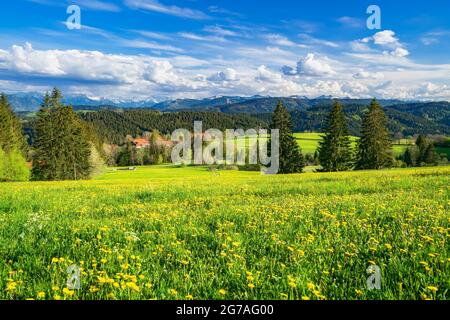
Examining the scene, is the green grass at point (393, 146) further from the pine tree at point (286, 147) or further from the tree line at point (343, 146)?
the pine tree at point (286, 147)

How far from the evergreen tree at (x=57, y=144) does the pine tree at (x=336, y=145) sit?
4678 centimetres

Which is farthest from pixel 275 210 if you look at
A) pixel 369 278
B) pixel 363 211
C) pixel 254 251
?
pixel 369 278

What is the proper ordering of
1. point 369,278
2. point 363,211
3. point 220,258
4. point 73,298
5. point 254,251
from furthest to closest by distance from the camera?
point 363,211 → point 254,251 → point 220,258 → point 369,278 → point 73,298

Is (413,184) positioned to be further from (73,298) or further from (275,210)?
(73,298)

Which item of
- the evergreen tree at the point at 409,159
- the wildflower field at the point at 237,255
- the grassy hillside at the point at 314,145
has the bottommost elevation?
the evergreen tree at the point at 409,159

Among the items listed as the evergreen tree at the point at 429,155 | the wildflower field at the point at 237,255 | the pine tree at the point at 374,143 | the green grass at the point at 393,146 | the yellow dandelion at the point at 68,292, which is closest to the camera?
the yellow dandelion at the point at 68,292

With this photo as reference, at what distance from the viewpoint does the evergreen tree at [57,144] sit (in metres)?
65.7

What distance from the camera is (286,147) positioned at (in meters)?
73.5

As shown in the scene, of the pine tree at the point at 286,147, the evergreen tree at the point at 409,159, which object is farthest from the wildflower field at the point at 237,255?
the evergreen tree at the point at 409,159

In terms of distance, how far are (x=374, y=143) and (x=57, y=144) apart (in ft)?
197

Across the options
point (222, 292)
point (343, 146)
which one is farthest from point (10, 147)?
point (222, 292)
